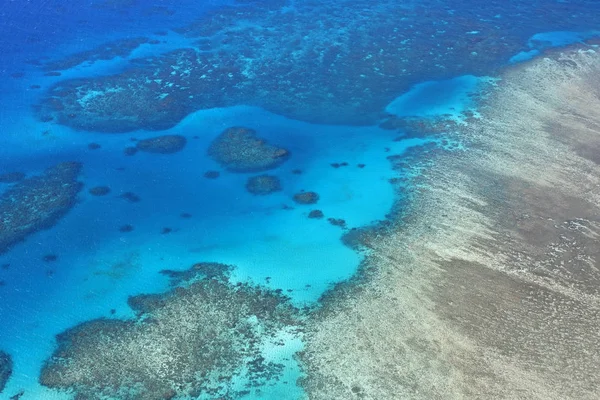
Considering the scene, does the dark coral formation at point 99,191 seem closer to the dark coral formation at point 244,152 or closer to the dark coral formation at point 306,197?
the dark coral formation at point 244,152

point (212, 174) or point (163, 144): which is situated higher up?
point (163, 144)

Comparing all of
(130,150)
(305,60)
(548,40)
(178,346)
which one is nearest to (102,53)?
(130,150)

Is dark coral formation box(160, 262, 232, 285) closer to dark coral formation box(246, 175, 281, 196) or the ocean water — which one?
the ocean water

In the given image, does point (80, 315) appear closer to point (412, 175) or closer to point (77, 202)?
point (77, 202)

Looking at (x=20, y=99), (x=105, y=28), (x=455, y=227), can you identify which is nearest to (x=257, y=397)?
(x=455, y=227)

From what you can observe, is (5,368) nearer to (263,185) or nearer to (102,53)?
(263,185)

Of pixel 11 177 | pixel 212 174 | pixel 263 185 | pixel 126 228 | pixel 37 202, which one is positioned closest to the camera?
pixel 126 228

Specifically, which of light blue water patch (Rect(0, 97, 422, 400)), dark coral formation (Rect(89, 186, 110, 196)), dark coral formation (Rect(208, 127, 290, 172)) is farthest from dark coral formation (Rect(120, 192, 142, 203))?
dark coral formation (Rect(208, 127, 290, 172))
